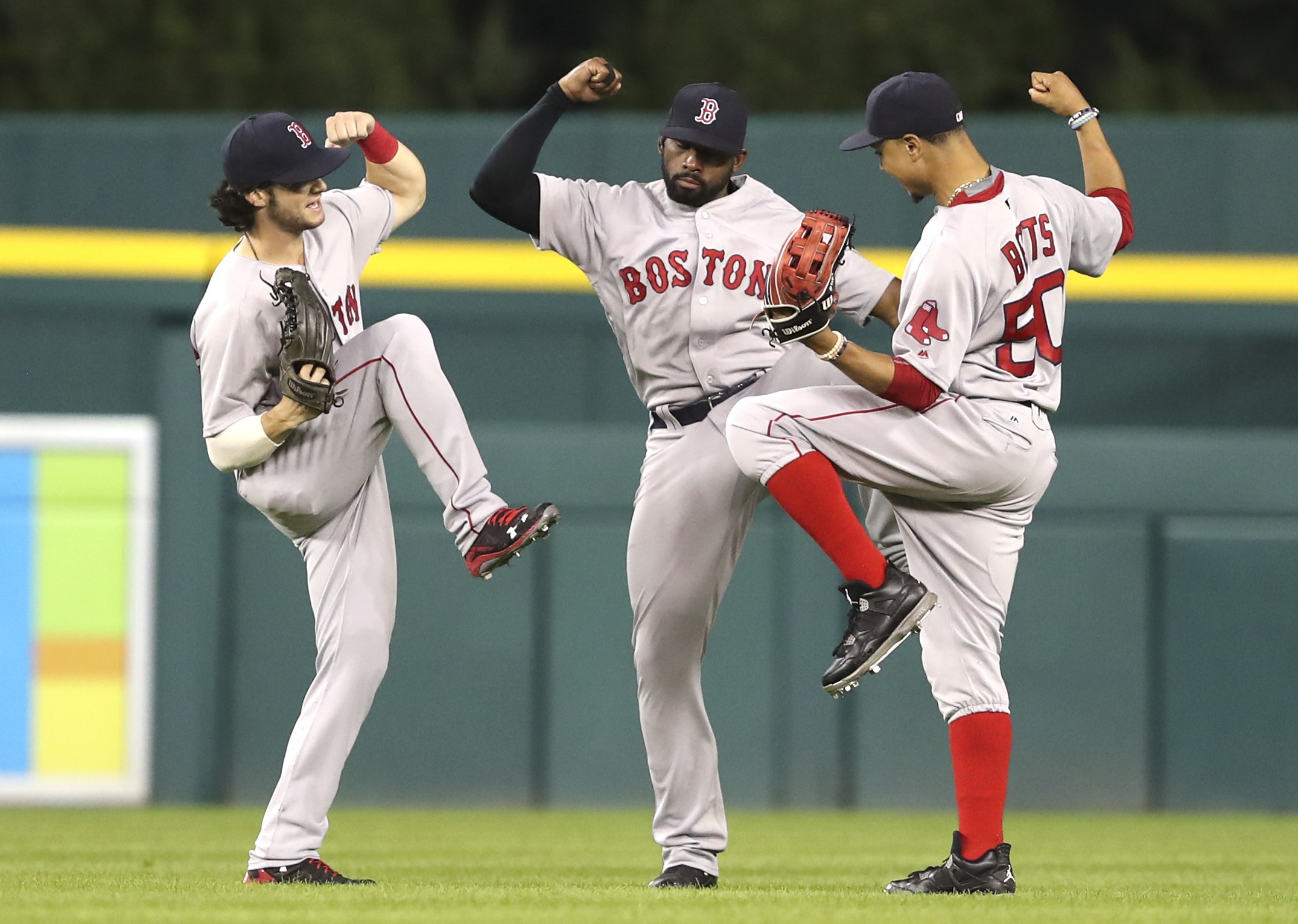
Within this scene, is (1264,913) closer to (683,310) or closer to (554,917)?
(554,917)

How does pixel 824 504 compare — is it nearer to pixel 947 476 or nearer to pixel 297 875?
pixel 947 476

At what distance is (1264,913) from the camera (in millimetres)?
4160

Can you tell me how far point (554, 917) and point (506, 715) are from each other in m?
4.03

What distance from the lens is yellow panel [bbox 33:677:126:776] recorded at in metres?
7.73

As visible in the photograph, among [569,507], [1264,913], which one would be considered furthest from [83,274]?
[1264,913]

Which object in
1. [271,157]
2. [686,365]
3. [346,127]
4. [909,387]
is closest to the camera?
[909,387]

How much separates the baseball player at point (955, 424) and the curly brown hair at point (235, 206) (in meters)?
1.23

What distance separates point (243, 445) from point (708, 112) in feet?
4.46

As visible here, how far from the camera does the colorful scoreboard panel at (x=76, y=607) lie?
774 centimetres

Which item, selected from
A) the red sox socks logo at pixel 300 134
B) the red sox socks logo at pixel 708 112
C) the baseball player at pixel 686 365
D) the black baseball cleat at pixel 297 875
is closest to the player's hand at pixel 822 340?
the baseball player at pixel 686 365

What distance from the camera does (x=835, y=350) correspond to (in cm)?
421

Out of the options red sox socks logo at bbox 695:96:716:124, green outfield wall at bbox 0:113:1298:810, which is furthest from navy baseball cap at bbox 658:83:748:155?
green outfield wall at bbox 0:113:1298:810

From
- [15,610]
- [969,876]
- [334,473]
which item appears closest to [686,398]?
[334,473]

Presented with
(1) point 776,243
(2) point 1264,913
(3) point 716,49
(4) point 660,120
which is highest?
(3) point 716,49
